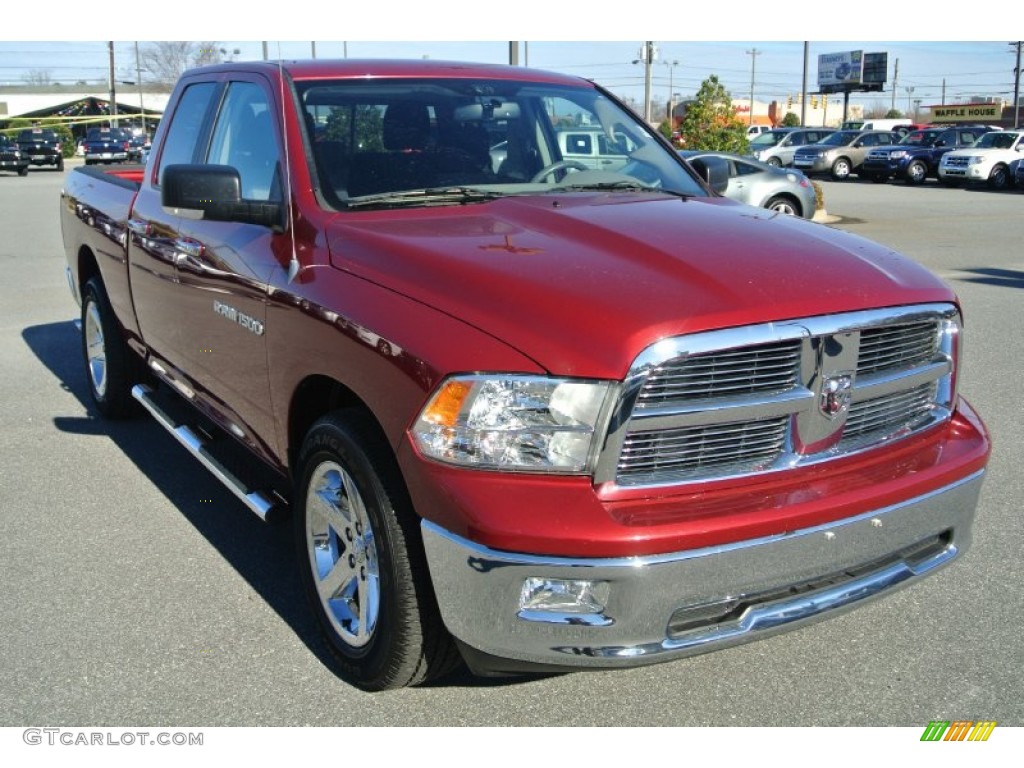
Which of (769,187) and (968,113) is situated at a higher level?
(968,113)

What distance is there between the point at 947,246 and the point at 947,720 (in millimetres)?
13881

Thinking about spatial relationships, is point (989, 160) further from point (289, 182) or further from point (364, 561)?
point (364, 561)

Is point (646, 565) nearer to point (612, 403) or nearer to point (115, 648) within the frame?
point (612, 403)

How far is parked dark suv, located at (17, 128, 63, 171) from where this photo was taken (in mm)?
40875

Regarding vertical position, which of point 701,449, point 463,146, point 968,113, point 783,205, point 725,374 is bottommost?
point 783,205

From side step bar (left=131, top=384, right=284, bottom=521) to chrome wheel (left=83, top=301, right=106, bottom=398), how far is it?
69 cm

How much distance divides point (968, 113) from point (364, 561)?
75.0 metres

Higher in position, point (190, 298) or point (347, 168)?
point (347, 168)

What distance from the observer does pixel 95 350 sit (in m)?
6.30

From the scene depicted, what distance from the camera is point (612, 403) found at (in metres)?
2.59

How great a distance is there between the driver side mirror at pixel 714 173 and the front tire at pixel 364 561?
238 cm

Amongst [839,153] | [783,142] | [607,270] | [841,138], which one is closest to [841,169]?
[839,153]

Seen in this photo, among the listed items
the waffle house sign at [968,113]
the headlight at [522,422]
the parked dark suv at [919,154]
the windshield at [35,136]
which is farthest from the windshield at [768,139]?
the waffle house sign at [968,113]
